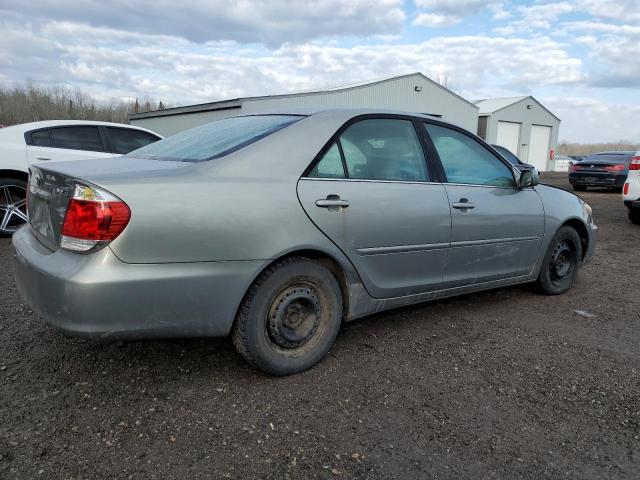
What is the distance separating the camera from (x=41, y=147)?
6422 mm

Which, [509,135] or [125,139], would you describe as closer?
[125,139]

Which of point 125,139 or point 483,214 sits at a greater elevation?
point 125,139

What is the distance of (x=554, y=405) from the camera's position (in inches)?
104

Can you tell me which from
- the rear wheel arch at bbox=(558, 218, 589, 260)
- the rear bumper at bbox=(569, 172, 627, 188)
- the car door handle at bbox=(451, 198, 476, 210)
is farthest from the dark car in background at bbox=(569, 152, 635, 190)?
the car door handle at bbox=(451, 198, 476, 210)

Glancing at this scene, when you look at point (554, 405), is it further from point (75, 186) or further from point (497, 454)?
point (75, 186)

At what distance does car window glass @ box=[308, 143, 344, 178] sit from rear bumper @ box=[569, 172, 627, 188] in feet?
54.3

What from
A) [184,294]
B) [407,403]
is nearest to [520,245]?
[407,403]

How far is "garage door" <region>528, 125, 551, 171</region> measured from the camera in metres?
36.8

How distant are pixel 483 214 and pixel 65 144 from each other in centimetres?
556

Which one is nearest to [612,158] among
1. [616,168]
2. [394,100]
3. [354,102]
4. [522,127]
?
[616,168]

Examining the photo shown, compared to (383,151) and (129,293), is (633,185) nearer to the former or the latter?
(383,151)

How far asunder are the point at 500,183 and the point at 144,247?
281cm

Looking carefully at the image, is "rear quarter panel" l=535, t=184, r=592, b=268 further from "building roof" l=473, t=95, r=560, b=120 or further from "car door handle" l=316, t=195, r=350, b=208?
"building roof" l=473, t=95, r=560, b=120

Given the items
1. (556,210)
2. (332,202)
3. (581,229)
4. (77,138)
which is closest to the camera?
(332,202)
